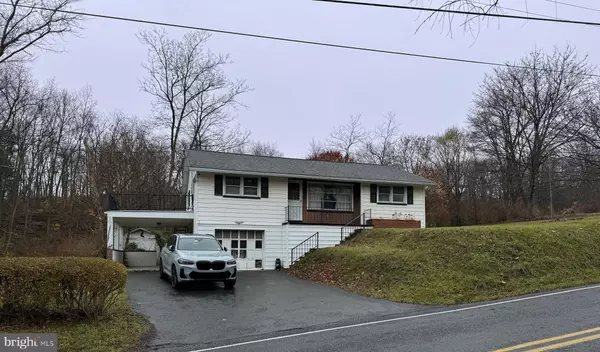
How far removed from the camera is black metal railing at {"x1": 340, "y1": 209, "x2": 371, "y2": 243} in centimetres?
2127

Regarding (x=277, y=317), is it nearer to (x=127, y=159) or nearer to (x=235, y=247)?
(x=235, y=247)

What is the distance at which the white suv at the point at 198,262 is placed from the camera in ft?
43.0

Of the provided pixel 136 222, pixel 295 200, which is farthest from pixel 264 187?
pixel 136 222

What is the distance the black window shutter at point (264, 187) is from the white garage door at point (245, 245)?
1.75 meters

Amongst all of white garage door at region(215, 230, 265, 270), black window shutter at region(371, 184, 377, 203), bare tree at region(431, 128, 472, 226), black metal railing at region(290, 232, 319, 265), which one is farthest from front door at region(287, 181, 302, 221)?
bare tree at region(431, 128, 472, 226)

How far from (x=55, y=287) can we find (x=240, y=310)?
415 cm

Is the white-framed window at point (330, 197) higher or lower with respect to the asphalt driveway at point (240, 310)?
higher

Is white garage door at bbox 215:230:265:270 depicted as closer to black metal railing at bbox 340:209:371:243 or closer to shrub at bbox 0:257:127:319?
black metal railing at bbox 340:209:371:243

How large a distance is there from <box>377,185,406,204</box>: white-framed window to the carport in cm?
989

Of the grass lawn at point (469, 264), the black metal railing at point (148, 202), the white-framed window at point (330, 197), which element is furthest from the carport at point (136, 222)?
the grass lawn at point (469, 264)

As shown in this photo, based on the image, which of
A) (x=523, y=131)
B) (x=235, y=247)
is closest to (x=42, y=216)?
(x=235, y=247)

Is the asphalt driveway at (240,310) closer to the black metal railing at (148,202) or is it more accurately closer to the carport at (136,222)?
the carport at (136,222)

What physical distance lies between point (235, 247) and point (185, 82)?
23.9 meters

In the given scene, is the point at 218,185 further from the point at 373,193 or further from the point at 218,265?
the point at 373,193
